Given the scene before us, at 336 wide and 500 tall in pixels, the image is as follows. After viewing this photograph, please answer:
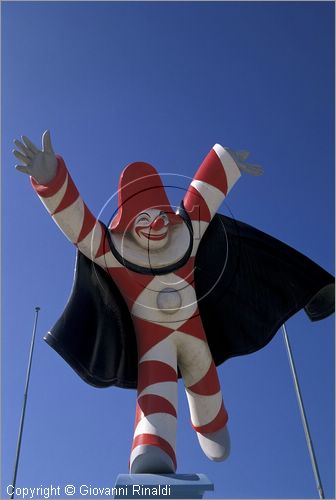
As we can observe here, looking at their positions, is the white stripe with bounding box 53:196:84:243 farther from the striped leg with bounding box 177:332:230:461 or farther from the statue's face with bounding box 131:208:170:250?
the striped leg with bounding box 177:332:230:461

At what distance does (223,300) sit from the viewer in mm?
7664

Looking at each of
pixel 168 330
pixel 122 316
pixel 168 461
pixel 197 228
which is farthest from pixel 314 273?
pixel 168 461

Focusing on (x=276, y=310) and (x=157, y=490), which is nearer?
(x=157, y=490)

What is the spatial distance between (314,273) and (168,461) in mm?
3287

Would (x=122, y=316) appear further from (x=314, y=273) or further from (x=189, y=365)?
(x=314, y=273)

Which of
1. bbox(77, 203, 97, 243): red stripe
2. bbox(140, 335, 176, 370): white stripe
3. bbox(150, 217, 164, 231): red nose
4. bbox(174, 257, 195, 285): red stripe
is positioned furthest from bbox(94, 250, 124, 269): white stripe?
bbox(140, 335, 176, 370): white stripe

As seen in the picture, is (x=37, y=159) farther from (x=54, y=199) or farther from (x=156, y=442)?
(x=156, y=442)

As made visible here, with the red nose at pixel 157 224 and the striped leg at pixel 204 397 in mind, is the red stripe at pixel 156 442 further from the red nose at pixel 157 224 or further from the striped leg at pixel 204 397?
the red nose at pixel 157 224

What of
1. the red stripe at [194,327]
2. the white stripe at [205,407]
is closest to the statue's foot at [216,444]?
the white stripe at [205,407]

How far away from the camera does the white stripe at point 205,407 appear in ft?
22.5

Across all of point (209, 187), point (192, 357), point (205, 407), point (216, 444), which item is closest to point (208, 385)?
point (205, 407)

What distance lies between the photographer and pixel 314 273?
7539mm

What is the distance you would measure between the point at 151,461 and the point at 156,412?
1.99 feet

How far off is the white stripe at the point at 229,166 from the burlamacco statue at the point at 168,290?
15 millimetres
